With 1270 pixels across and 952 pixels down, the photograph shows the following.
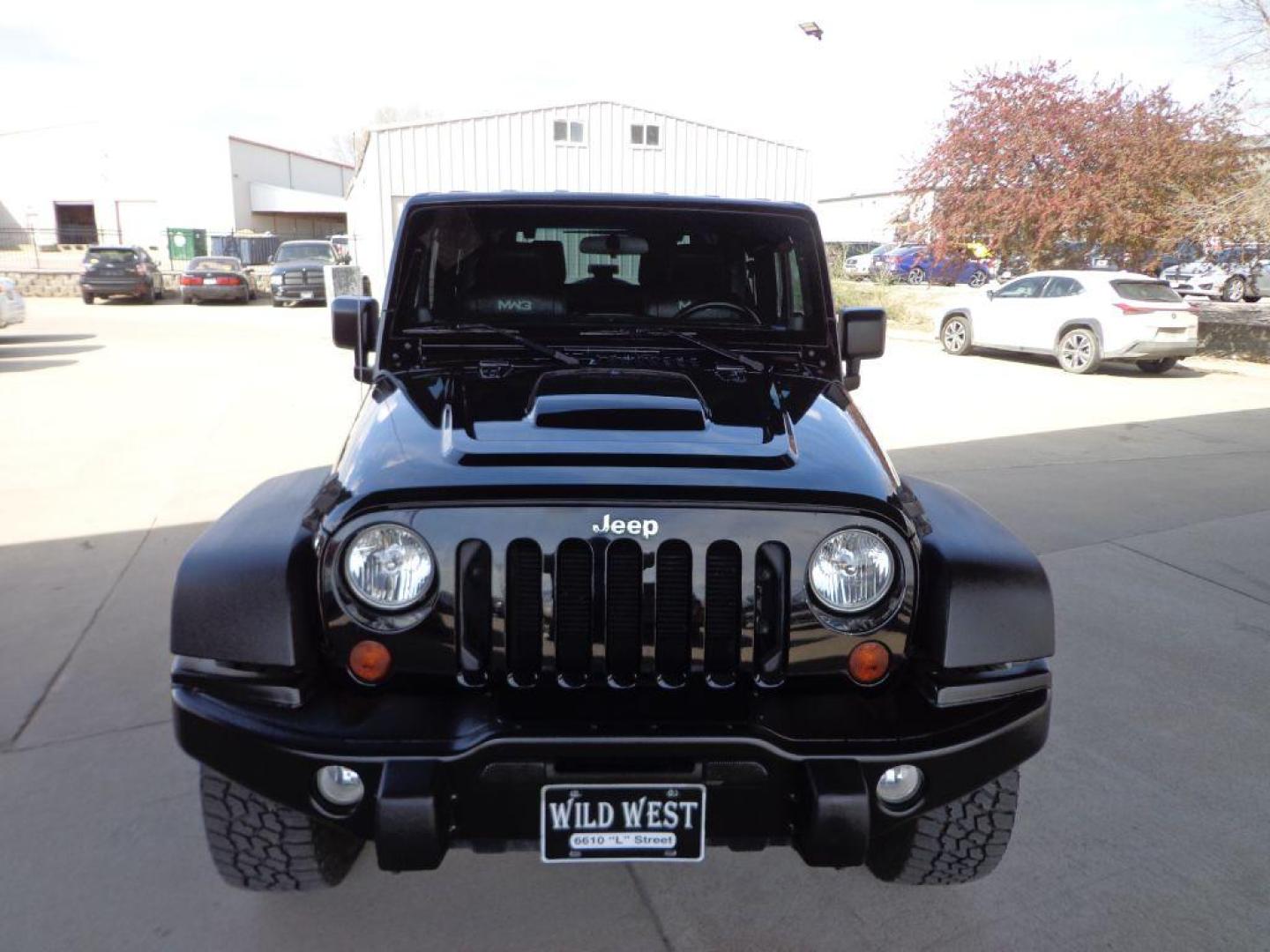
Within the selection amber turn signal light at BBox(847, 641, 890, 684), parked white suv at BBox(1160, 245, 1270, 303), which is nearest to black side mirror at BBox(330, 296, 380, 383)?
amber turn signal light at BBox(847, 641, 890, 684)

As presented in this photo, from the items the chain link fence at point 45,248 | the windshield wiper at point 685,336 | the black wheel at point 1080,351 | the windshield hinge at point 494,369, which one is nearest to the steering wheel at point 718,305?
the windshield wiper at point 685,336

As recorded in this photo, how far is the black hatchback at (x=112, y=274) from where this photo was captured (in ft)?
79.3

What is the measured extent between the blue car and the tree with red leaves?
92 centimetres

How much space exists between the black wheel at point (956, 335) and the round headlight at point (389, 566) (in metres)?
15.9

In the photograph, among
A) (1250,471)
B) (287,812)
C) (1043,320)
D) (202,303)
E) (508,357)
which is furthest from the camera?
(202,303)

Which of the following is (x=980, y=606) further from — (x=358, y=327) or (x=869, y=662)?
(x=358, y=327)

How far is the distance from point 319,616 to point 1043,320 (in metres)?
14.9

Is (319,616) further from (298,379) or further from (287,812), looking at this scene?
(298,379)

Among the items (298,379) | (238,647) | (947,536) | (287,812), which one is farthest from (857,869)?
(298,379)

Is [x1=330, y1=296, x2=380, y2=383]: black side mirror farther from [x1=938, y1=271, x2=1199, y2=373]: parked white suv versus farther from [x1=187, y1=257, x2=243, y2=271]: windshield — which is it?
[x1=187, y1=257, x2=243, y2=271]: windshield

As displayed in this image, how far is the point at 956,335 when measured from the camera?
669 inches

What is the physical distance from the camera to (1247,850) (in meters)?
3.00

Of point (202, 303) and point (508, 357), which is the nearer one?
point (508, 357)

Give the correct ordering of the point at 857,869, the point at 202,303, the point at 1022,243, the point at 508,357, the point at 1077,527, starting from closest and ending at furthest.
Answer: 1. the point at 857,869
2. the point at 508,357
3. the point at 1077,527
4. the point at 1022,243
5. the point at 202,303
